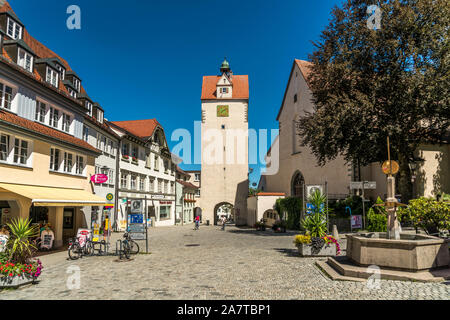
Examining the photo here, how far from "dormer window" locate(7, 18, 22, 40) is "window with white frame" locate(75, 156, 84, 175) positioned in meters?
7.32

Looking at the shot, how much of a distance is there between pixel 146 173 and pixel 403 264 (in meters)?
33.0

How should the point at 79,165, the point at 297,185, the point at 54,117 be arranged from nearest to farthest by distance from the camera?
the point at 54,117, the point at 79,165, the point at 297,185

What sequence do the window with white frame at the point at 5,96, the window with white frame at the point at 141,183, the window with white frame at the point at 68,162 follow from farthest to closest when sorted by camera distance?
the window with white frame at the point at 141,183, the window with white frame at the point at 68,162, the window with white frame at the point at 5,96

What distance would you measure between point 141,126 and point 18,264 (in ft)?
114

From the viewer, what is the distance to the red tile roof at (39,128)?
45.5 ft

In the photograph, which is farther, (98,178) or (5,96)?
(98,178)

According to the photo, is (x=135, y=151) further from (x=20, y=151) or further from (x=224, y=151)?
(x=20, y=151)

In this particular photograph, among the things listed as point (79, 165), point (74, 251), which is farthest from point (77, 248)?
point (79, 165)

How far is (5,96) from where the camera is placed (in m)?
14.5

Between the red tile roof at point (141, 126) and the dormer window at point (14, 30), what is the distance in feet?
72.2

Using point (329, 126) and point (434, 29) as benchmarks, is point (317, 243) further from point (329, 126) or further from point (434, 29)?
point (434, 29)

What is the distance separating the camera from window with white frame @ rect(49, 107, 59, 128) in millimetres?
17875

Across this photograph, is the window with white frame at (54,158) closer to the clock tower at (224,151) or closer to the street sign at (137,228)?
the street sign at (137,228)

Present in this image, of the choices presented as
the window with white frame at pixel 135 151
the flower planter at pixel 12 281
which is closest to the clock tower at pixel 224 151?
the window with white frame at pixel 135 151
